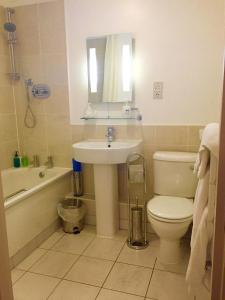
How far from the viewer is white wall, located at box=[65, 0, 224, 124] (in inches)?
82.6

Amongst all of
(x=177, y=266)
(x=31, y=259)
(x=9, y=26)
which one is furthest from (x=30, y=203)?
(x=9, y=26)

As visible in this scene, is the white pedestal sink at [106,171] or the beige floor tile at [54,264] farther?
the white pedestal sink at [106,171]

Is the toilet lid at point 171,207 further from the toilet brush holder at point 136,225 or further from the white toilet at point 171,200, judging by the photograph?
the toilet brush holder at point 136,225

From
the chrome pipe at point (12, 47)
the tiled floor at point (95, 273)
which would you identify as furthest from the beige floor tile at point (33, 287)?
the chrome pipe at point (12, 47)

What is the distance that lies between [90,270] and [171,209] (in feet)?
2.56

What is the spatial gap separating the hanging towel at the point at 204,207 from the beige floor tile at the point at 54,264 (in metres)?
0.99

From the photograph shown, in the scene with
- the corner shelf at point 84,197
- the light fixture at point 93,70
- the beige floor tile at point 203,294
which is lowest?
the beige floor tile at point 203,294

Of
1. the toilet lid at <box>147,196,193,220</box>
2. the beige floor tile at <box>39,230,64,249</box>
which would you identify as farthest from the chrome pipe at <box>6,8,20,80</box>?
the toilet lid at <box>147,196,193,220</box>

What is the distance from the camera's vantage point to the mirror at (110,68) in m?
2.32

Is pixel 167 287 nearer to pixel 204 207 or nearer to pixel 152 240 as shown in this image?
pixel 152 240

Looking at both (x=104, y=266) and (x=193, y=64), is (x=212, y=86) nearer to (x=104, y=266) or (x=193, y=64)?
(x=193, y=64)

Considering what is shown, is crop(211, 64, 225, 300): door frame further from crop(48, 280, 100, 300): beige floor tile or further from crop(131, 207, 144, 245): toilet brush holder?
crop(131, 207, 144, 245): toilet brush holder

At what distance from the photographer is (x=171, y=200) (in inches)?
82.7

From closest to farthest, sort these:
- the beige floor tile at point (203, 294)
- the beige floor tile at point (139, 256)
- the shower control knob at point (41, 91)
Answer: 1. the beige floor tile at point (203, 294)
2. the beige floor tile at point (139, 256)
3. the shower control knob at point (41, 91)
